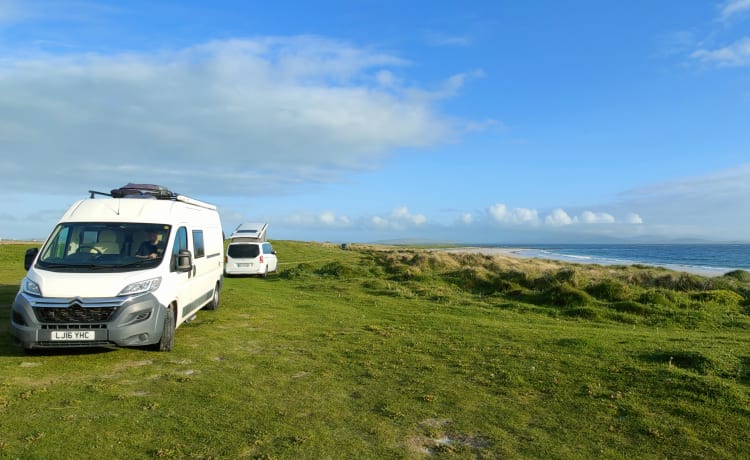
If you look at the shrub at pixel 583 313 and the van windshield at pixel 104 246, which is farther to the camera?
the shrub at pixel 583 313

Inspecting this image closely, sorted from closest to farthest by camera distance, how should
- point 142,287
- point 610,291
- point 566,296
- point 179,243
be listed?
point 142,287
point 179,243
point 566,296
point 610,291

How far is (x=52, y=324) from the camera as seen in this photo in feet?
23.7

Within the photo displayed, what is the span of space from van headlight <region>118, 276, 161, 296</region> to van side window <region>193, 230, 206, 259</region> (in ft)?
7.63

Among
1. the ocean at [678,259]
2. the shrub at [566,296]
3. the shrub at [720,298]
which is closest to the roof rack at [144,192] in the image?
the shrub at [566,296]

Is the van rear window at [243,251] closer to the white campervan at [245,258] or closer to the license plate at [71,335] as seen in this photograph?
the white campervan at [245,258]

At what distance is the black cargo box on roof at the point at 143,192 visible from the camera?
1028 cm

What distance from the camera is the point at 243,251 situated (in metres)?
24.9

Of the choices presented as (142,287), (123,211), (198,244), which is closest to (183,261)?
(142,287)

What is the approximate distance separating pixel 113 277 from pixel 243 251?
57.4ft

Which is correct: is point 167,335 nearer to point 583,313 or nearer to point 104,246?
point 104,246

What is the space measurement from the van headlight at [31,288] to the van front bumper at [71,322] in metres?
0.08

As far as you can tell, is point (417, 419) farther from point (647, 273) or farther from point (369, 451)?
point (647, 273)

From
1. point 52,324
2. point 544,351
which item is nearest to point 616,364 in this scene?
point 544,351

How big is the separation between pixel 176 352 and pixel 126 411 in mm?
2908
